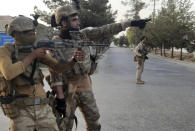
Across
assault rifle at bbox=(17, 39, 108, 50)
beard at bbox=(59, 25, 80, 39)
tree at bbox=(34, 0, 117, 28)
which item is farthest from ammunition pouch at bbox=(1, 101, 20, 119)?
tree at bbox=(34, 0, 117, 28)

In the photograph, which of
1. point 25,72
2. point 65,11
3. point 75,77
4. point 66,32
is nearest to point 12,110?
point 25,72

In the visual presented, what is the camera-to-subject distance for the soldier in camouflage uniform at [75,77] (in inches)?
121

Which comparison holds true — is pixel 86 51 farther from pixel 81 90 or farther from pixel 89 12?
pixel 89 12

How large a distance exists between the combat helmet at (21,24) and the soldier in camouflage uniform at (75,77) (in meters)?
0.59

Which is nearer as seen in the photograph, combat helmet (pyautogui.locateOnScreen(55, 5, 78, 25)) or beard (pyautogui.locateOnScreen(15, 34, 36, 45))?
beard (pyautogui.locateOnScreen(15, 34, 36, 45))

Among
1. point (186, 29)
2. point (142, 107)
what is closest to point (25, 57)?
point (142, 107)

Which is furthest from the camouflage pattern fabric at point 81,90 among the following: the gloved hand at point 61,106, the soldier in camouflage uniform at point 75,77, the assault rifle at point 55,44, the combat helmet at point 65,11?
the assault rifle at point 55,44

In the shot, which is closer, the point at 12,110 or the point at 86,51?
the point at 12,110

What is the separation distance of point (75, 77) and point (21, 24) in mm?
1004

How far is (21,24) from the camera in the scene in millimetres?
2430

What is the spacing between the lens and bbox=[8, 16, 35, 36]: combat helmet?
2.43m

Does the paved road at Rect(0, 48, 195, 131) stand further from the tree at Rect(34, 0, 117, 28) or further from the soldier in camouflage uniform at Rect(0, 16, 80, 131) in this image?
the tree at Rect(34, 0, 117, 28)

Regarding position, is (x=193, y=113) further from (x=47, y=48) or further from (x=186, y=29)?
(x=186, y=29)

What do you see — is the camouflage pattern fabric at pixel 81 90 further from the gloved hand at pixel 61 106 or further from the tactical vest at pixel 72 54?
the gloved hand at pixel 61 106
